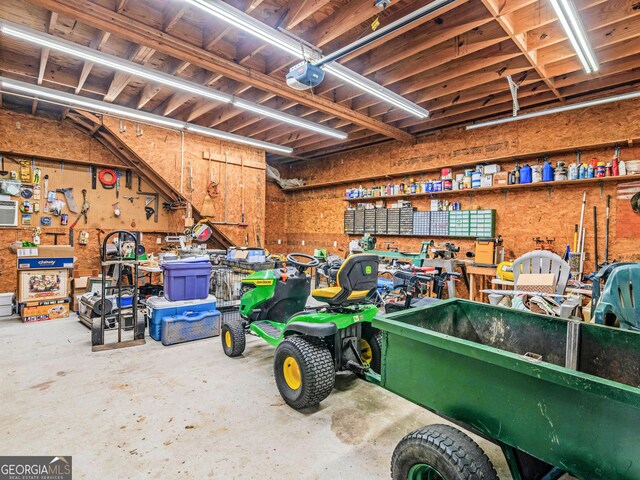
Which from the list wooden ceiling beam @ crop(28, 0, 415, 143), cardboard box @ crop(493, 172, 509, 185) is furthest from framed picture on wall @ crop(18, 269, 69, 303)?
cardboard box @ crop(493, 172, 509, 185)

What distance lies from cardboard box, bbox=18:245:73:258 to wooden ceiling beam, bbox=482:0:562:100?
6142 millimetres

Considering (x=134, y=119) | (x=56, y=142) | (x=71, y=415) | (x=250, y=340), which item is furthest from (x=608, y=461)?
(x=56, y=142)

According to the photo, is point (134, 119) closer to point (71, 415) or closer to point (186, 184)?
point (186, 184)

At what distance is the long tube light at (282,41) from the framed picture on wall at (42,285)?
4.23m

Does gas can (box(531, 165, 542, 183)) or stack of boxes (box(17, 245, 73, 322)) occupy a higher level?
gas can (box(531, 165, 542, 183))

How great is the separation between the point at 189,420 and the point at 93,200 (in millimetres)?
6240

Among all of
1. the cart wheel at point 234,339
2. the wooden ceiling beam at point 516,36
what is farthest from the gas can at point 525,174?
the cart wheel at point 234,339

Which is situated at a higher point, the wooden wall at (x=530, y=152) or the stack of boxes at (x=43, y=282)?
the wooden wall at (x=530, y=152)

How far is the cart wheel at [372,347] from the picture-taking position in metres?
2.77

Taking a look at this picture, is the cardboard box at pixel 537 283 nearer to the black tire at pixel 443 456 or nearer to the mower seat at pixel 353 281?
the mower seat at pixel 353 281

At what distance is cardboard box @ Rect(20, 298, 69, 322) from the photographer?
4.59 metres

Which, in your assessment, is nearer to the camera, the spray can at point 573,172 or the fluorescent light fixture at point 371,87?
the fluorescent light fixture at point 371,87

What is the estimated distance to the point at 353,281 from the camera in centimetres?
246

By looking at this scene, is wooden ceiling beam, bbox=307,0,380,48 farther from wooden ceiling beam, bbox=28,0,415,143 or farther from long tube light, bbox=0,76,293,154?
long tube light, bbox=0,76,293,154
